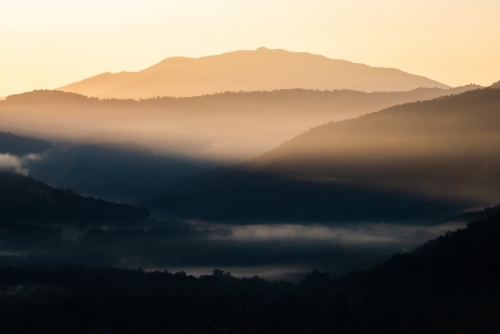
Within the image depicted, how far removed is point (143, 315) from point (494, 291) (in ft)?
214

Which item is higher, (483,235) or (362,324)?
(483,235)

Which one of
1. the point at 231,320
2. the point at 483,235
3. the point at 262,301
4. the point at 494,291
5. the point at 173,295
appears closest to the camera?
the point at 494,291

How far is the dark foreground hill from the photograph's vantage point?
128250 millimetres

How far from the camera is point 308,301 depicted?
16188 centimetres

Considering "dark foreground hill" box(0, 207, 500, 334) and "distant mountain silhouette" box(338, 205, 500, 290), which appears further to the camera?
"distant mountain silhouette" box(338, 205, 500, 290)

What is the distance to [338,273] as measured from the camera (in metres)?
195

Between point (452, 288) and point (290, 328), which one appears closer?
point (452, 288)

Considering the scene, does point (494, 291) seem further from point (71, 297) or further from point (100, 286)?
point (100, 286)

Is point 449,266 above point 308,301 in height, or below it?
above

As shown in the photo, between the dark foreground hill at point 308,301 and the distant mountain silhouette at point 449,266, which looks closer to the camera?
the dark foreground hill at point 308,301

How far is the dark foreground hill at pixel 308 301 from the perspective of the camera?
421ft

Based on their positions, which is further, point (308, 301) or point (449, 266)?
point (308, 301)

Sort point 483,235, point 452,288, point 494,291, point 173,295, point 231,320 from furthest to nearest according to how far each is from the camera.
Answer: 1. point 173,295
2. point 231,320
3. point 483,235
4. point 452,288
5. point 494,291

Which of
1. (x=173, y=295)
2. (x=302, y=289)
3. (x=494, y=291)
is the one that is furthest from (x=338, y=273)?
(x=494, y=291)
